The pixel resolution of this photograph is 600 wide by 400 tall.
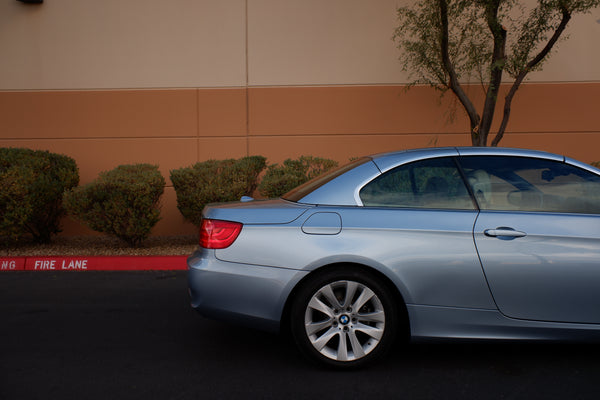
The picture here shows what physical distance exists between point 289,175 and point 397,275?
4678 mm

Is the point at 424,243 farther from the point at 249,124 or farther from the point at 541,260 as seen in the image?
the point at 249,124

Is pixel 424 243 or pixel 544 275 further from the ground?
A: pixel 424 243

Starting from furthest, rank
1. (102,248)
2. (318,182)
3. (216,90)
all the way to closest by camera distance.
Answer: (216,90) < (102,248) < (318,182)

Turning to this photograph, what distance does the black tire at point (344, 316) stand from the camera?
3.34 m

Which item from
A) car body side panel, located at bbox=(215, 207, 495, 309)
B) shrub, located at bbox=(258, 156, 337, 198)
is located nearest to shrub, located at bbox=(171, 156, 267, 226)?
shrub, located at bbox=(258, 156, 337, 198)

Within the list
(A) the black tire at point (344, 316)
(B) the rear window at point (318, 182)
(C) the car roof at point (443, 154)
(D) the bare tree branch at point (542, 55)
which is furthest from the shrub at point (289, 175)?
(A) the black tire at point (344, 316)

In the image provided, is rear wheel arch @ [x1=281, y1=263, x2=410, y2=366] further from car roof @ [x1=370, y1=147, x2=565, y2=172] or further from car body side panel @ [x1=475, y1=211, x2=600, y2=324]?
car roof @ [x1=370, y1=147, x2=565, y2=172]

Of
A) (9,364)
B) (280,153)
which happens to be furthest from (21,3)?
(9,364)

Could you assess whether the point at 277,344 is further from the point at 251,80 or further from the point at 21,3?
the point at 21,3

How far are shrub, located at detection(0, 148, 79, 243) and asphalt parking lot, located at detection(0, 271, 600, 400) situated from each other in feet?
9.78

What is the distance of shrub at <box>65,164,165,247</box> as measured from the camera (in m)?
7.47

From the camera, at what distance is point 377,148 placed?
9727 mm

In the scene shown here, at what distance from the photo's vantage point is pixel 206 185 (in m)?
7.92

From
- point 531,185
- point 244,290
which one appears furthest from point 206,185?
point 531,185
